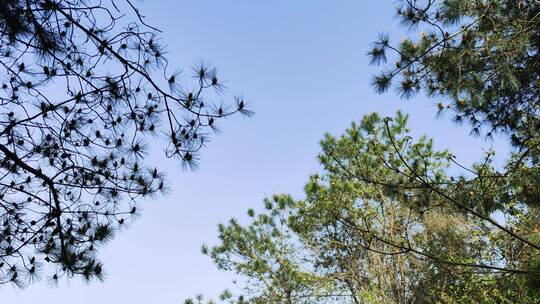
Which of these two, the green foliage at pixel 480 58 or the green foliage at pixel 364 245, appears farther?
the green foliage at pixel 364 245

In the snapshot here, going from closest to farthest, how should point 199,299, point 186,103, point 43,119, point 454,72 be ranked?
1. point 186,103
2. point 43,119
3. point 454,72
4. point 199,299

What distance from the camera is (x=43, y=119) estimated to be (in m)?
3.49

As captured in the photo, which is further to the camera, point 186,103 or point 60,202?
point 60,202

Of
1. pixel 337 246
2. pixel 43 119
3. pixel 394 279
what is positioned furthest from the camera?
pixel 337 246

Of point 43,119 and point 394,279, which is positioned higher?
point 394,279

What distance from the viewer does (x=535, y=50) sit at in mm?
4180

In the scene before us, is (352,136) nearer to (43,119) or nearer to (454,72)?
(454,72)

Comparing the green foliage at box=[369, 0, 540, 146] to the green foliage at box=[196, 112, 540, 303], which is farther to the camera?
the green foliage at box=[196, 112, 540, 303]

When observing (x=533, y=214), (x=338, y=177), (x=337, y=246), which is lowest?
(x=533, y=214)

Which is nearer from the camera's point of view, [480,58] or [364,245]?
[480,58]

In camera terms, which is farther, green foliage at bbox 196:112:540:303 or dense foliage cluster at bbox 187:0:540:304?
green foliage at bbox 196:112:540:303

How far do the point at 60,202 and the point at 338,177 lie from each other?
238 inches

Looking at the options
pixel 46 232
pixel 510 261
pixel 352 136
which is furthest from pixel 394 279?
pixel 46 232

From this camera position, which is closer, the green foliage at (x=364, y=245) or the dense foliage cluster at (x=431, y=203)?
the dense foliage cluster at (x=431, y=203)
